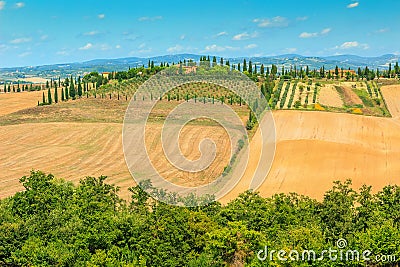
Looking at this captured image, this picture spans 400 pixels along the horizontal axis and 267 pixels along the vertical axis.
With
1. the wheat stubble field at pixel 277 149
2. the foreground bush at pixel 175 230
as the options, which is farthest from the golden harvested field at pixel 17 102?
the foreground bush at pixel 175 230

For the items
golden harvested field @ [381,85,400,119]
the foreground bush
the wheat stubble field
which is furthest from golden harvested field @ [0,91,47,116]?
golden harvested field @ [381,85,400,119]

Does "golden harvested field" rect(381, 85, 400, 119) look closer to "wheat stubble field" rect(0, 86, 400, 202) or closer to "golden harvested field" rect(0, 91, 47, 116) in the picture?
"wheat stubble field" rect(0, 86, 400, 202)

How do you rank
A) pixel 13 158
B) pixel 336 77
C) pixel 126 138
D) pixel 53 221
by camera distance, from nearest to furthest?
pixel 53 221 → pixel 13 158 → pixel 126 138 → pixel 336 77

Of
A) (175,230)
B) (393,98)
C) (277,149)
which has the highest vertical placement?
(393,98)

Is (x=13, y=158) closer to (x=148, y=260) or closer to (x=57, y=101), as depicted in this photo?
(x=148, y=260)

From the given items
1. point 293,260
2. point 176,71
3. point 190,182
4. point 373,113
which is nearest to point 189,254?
point 293,260

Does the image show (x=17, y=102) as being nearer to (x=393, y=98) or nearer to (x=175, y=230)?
(x=393, y=98)

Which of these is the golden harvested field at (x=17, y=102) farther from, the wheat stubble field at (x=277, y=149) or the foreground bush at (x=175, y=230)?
the foreground bush at (x=175, y=230)

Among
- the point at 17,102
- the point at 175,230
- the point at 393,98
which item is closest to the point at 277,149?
the point at 175,230
